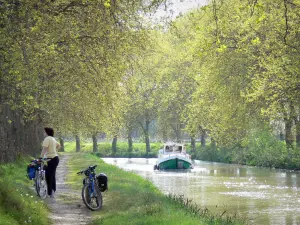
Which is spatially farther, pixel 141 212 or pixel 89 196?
pixel 89 196

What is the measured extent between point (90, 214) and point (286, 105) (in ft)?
88.9

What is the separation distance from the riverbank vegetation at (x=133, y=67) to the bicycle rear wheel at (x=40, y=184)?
138 inches

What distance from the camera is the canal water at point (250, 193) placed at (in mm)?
22000

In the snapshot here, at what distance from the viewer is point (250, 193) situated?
96.1ft

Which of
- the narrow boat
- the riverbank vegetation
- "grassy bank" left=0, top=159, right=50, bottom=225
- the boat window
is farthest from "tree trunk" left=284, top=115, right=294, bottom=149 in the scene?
"grassy bank" left=0, top=159, right=50, bottom=225

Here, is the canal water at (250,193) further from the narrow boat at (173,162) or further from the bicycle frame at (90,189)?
the narrow boat at (173,162)

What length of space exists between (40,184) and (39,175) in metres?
0.36

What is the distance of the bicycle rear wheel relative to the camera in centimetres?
1854

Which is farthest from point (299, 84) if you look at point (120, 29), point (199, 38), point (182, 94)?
point (182, 94)

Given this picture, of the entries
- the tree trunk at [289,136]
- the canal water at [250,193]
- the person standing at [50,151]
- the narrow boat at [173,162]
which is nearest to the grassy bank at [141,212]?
the person standing at [50,151]

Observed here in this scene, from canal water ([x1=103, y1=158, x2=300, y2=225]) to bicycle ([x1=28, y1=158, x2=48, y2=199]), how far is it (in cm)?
683

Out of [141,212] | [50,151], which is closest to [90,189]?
[141,212]

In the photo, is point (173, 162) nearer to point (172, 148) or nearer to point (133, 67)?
point (172, 148)

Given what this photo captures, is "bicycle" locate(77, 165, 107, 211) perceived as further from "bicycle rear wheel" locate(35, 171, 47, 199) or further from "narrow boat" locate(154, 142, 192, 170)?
"narrow boat" locate(154, 142, 192, 170)
